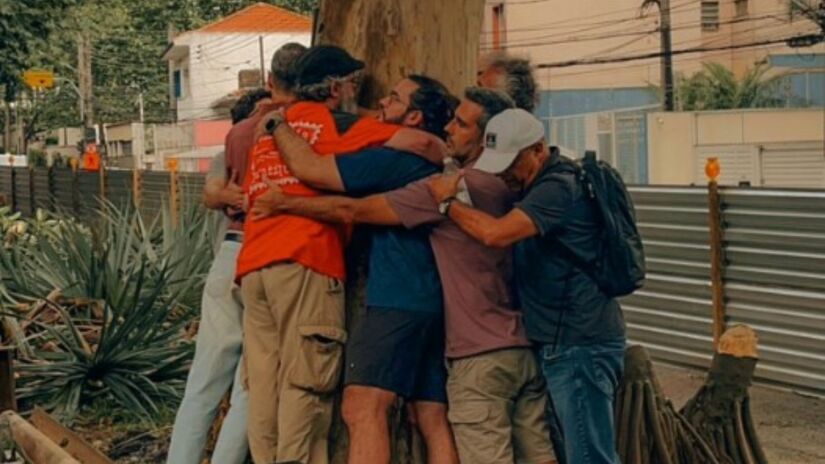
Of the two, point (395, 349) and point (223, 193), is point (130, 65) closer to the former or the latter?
point (223, 193)

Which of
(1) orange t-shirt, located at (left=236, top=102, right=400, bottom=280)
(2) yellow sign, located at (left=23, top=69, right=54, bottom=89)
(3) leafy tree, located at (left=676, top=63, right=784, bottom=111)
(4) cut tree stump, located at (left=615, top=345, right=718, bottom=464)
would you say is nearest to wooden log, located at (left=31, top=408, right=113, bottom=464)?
(1) orange t-shirt, located at (left=236, top=102, right=400, bottom=280)

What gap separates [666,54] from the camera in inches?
1529

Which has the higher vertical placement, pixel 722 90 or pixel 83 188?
pixel 722 90

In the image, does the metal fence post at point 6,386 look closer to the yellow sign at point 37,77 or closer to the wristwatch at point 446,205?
the wristwatch at point 446,205

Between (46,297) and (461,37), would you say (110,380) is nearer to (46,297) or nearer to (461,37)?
(46,297)

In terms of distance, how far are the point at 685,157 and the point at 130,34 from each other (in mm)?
45977

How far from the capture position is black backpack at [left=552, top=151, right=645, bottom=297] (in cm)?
575

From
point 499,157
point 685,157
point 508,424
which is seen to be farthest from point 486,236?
point 685,157

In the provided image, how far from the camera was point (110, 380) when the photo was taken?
33.7 feet

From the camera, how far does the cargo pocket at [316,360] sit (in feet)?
20.0

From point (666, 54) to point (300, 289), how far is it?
3377 cm

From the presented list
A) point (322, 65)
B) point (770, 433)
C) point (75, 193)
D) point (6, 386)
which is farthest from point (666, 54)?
point (322, 65)

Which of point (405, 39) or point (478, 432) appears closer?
point (478, 432)

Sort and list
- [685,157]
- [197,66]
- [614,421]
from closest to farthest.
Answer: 1. [614,421]
2. [685,157]
3. [197,66]
